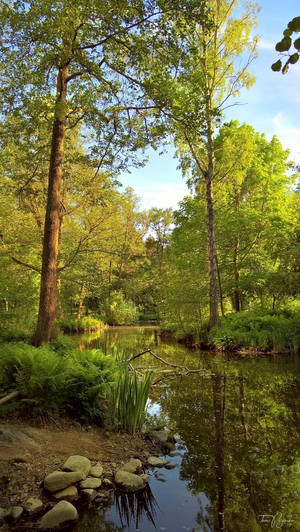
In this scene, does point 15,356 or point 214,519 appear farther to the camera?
point 15,356

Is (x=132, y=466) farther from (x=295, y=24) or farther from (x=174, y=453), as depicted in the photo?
(x=295, y=24)

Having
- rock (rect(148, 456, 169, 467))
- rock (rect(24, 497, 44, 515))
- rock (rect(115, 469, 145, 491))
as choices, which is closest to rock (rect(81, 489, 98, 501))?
rock (rect(115, 469, 145, 491))

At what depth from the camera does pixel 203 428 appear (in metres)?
4.99

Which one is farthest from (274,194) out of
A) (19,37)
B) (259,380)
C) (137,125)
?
(19,37)

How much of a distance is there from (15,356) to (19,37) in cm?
620

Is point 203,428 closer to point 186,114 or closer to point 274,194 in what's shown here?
point 186,114

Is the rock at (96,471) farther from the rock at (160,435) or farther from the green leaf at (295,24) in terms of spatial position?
the green leaf at (295,24)

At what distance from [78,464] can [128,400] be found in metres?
1.18

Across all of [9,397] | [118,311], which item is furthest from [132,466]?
[118,311]

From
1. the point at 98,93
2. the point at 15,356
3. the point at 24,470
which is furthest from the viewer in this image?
the point at 98,93

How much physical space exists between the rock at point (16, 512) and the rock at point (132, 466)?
3.95 ft

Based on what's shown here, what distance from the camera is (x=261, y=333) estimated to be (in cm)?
1277

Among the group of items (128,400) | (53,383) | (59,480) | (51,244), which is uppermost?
(51,244)

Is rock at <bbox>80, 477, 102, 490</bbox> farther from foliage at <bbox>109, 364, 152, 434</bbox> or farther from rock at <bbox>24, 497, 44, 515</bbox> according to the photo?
foliage at <bbox>109, 364, 152, 434</bbox>
